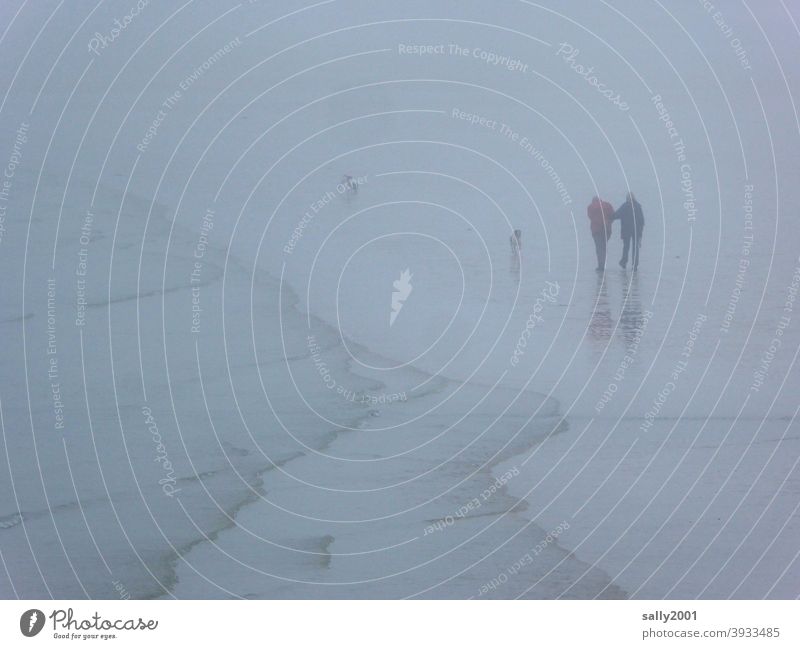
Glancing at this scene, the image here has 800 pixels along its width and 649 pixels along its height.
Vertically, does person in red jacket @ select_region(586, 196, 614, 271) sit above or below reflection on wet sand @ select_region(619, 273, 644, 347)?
above

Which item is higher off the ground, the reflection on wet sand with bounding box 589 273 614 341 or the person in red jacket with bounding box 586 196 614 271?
the person in red jacket with bounding box 586 196 614 271

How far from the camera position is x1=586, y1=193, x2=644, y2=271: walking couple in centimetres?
264

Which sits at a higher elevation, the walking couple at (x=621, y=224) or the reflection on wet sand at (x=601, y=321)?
the walking couple at (x=621, y=224)

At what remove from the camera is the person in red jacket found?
2.64m

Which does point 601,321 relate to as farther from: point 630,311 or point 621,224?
point 621,224

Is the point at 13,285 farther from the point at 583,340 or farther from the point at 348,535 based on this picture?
the point at 583,340

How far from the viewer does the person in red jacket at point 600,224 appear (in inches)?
104

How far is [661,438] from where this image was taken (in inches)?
105

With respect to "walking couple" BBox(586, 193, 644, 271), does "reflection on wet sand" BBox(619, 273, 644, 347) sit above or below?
below

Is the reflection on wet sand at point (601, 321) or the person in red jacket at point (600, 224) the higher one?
the person in red jacket at point (600, 224)

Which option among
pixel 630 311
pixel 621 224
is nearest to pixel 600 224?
pixel 621 224

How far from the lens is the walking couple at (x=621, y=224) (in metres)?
2.64

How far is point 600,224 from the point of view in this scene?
2.64 m
